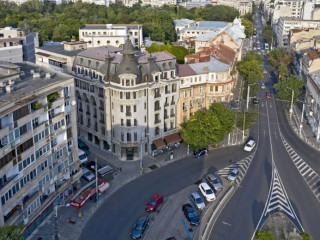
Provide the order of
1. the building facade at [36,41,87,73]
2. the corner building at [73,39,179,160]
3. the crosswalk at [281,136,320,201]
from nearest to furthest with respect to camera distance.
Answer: the crosswalk at [281,136,320,201]
the corner building at [73,39,179,160]
the building facade at [36,41,87,73]

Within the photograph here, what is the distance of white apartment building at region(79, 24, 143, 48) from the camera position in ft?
478

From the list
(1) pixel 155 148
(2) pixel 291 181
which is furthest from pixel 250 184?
(1) pixel 155 148

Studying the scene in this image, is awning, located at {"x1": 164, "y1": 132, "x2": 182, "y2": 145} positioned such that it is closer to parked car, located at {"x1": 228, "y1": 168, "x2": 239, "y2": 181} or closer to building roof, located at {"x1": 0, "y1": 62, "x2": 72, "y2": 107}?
parked car, located at {"x1": 228, "y1": 168, "x2": 239, "y2": 181}

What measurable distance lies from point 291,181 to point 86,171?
130 ft

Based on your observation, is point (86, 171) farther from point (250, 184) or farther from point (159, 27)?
point (159, 27)

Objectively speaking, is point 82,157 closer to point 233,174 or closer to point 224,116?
point 233,174

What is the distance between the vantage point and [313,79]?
105 m

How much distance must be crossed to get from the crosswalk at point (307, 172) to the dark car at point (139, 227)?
31.4 m

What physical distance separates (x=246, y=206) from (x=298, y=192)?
1149cm

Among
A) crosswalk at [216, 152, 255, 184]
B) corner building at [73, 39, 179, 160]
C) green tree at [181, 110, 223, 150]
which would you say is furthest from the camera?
green tree at [181, 110, 223, 150]

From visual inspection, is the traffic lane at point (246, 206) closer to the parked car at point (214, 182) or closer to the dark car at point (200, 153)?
the parked car at point (214, 182)

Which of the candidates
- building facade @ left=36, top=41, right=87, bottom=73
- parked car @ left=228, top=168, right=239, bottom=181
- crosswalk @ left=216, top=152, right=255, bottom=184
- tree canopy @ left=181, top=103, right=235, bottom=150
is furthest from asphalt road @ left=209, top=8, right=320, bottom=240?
building facade @ left=36, top=41, right=87, bottom=73

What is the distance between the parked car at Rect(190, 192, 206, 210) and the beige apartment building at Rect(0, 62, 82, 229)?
20513 millimetres

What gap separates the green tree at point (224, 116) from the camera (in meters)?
84.2
